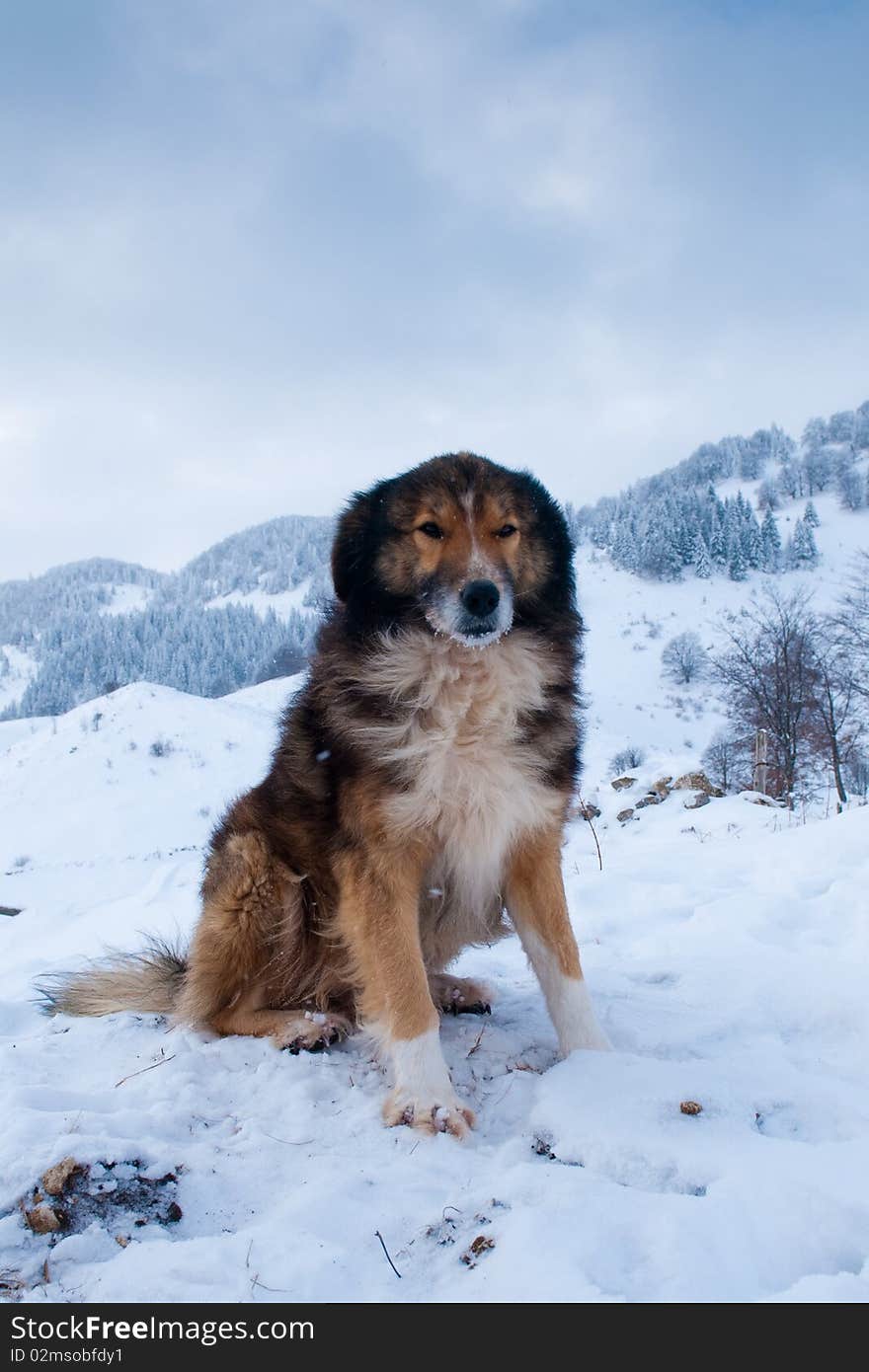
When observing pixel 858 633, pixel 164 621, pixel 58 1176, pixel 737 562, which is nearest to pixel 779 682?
pixel 858 633

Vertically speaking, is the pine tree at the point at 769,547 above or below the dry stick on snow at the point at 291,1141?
above

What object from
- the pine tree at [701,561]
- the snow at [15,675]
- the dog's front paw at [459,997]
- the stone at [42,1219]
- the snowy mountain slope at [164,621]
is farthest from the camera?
the snow at [15,675]

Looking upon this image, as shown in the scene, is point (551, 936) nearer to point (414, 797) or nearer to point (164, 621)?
point (414, 797)

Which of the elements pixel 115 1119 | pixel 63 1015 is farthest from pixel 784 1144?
pixel 63 1015

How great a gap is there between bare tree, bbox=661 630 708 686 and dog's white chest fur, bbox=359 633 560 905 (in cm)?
A: 4821

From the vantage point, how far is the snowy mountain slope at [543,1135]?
5.61 ft

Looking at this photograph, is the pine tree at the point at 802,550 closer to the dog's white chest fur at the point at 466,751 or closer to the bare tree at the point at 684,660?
the bare tree at the point at 684,660

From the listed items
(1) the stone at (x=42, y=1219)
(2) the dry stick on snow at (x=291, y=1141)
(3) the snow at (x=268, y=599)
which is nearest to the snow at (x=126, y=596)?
(3) the snow at (x=268, y=599)

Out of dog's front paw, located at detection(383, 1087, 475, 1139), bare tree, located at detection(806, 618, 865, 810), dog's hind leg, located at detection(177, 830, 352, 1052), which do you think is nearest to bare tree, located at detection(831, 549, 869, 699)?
bare tree, located at detection(806, 618, 865, 810)

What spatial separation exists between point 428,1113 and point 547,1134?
1.33 feet

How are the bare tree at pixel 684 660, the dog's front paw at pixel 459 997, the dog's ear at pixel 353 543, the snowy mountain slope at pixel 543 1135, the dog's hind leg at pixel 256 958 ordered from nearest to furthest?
the snowy mountain slope at pixel 543 1135, the dog's hind leg at pixel 256 958, the dog's ear at pixel 353 543, the dog's front paw at pixel 459 997, the bare tree at pixel 684 660

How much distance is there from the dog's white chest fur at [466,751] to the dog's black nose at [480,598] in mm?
188
